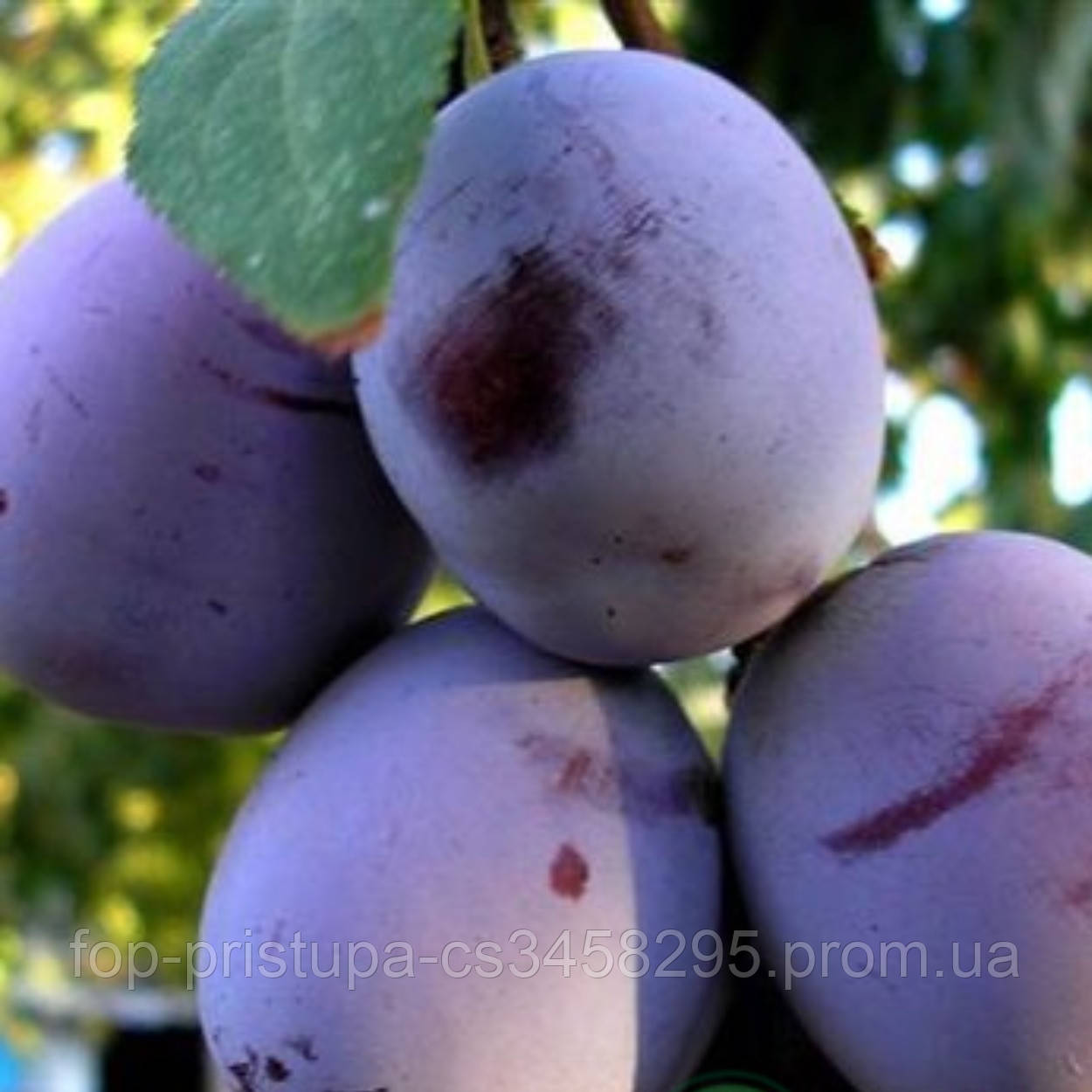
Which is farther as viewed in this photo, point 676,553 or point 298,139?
point 676,553

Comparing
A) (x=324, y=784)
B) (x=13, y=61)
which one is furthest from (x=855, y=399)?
(x=13, y=61)

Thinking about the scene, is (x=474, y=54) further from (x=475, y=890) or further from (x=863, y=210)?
(x=863, y=210)

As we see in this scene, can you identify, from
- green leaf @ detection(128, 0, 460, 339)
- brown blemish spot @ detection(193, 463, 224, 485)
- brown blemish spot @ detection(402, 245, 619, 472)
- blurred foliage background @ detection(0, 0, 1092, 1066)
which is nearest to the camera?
green leaf @ detection(128, 0, 460, 339)

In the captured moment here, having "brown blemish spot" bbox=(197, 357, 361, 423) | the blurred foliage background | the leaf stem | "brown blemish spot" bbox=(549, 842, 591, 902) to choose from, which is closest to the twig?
the leaf stem

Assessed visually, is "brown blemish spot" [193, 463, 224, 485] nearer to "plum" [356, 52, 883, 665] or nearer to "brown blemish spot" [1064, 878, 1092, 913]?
"plum" [356, 52, 883, 665]

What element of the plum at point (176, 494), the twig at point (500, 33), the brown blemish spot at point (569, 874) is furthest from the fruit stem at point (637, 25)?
the brown blemish spot at point (569, 874)

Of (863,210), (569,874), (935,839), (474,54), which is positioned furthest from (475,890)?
(863,210)

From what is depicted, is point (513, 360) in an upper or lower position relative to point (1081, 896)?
upper

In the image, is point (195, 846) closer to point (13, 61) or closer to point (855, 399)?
point (13, 61)
